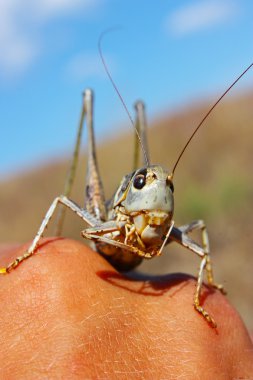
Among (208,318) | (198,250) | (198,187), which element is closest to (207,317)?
(208,318)

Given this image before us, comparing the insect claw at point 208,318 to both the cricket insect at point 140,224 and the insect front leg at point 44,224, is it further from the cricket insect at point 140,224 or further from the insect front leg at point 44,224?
the insect front leg at point 44,224

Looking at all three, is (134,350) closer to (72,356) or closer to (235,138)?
(72,356)

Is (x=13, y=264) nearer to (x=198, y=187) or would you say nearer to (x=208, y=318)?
(x=208, y=318)

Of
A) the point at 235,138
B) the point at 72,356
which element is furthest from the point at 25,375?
the point at 235,138

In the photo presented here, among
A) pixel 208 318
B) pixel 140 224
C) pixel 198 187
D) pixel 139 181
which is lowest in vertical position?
pixel 208 318

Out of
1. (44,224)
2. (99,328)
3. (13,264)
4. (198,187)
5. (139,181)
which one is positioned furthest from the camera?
(198,187)

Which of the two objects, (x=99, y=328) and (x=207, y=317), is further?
(x=207, y=317)

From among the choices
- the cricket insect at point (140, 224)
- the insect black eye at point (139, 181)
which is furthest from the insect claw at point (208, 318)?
the insect black eye at point (139, 181)
